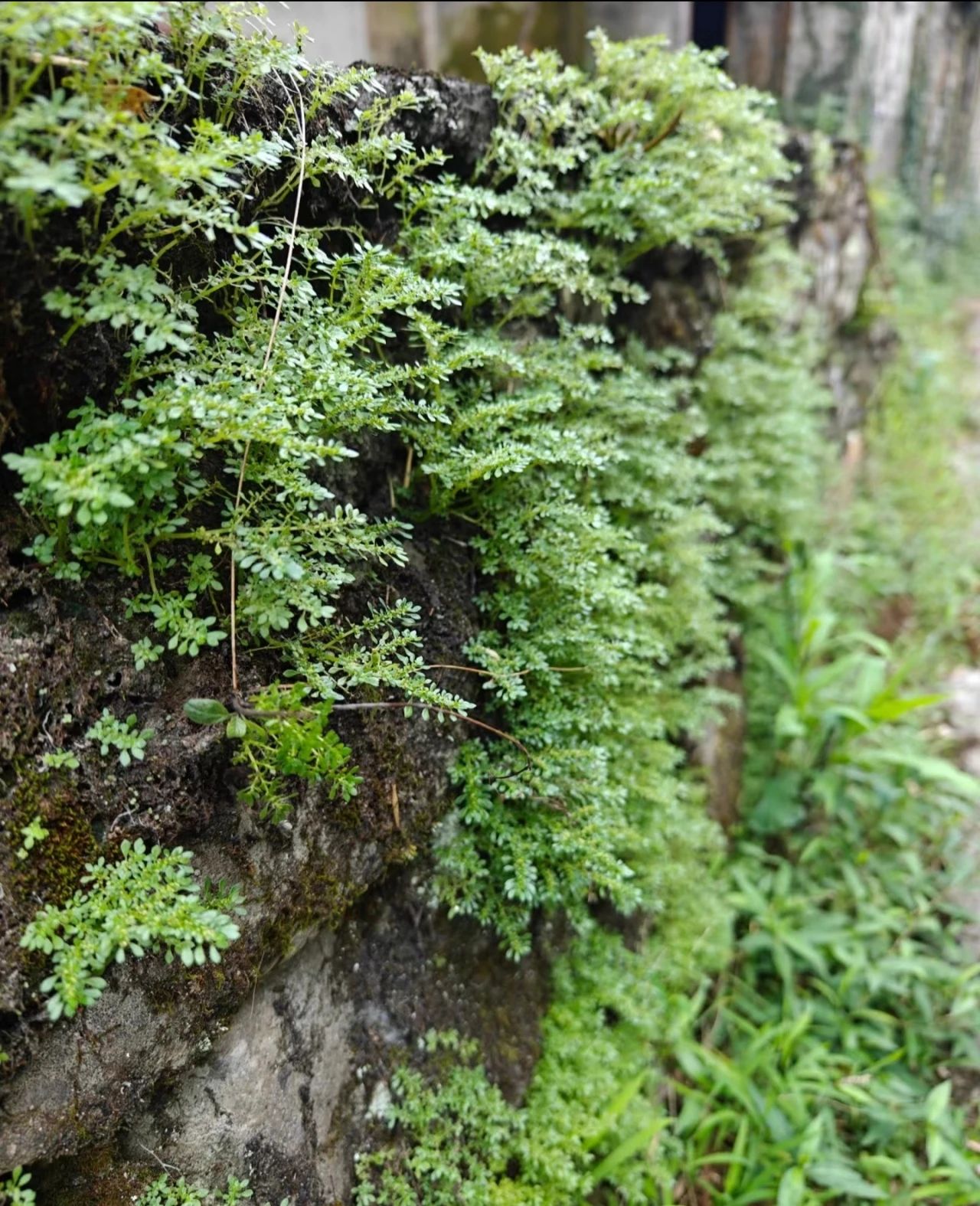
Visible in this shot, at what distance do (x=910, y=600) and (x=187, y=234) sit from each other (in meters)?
5.16

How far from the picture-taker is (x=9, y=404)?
5.58ft

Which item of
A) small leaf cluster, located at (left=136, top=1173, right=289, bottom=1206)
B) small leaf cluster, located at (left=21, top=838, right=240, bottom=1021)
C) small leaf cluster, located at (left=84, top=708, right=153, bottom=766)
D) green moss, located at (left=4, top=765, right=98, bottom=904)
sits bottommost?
small leaf cluster, located at (left=136, top=1173, right=289, bottom=1206)

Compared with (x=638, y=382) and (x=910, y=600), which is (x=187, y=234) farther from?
(x=910, y=600)

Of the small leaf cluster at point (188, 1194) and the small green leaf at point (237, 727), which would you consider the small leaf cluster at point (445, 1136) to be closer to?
the small leaf cluster at point (188, 1194)

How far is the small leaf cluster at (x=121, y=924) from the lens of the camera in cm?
159

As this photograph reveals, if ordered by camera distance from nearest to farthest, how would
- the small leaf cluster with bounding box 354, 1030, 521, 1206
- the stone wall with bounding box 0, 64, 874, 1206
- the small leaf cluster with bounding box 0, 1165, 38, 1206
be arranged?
1. the small leaf cluster with bounding box 0, 1165, 38, 1206
2. the stone wall with bounding box 0, 64, 874, 1206
3. the small leaf cluster with bounding box 354, 1030, 521, 1206

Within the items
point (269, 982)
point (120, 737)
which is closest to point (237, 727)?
point (120, 737)

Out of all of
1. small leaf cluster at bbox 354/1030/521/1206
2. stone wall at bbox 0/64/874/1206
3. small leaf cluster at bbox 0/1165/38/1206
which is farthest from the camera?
small leaf cluster at bbox 354/1030/521/1206

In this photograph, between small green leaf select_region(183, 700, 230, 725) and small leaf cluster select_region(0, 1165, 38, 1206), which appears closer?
Answer: small leaf cluster select_region(0, 1165, 38, 1206)

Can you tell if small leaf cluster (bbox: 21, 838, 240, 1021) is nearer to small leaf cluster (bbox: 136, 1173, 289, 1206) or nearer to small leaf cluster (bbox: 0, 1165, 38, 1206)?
small leaf cluster (bbox: 0, 1165, 38, 1206)

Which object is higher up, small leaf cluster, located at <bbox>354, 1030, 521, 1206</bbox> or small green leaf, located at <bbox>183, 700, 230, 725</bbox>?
small green leaf, located at <bbox>183, 700, 230, 725</bbox>

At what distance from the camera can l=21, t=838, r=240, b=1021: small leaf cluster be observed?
159 cm

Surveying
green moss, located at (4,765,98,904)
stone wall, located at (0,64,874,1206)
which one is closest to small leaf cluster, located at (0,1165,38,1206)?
stone wall, located at (0,64,874,1206)

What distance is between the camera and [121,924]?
5.35 feet
